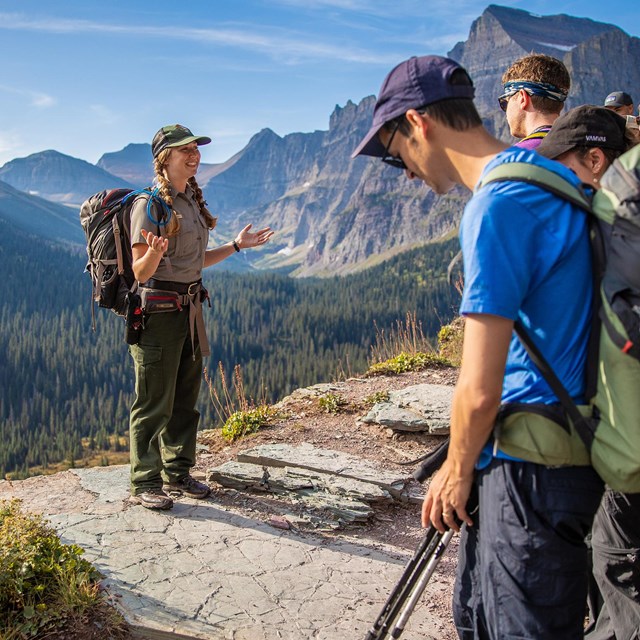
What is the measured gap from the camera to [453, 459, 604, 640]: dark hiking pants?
204 cm

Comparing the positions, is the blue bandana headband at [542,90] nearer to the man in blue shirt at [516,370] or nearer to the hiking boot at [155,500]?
the man in blue shirt at [516,370]

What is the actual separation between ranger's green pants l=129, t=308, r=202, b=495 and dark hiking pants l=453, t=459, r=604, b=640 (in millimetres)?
3617

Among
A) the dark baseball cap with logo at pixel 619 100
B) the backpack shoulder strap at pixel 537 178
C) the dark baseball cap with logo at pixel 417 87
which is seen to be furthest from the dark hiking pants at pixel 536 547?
the dark baseball cap with logo at pixel 619 100

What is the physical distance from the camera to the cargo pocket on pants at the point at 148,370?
5.21 metres

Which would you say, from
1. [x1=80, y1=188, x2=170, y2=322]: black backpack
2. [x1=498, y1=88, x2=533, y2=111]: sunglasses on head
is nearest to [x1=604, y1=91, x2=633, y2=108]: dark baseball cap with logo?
[x1=498, y1=88, x2=533, y2=111]: sunglasses on head

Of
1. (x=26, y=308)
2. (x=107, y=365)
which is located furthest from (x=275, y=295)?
(x=26, y=308)

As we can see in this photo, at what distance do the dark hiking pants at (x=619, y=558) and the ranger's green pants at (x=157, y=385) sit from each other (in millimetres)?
3494

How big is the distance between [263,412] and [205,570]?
12.7 ft

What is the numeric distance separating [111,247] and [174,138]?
1035mm

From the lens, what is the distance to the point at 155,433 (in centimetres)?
531

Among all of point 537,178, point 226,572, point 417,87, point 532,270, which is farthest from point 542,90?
point 226,572

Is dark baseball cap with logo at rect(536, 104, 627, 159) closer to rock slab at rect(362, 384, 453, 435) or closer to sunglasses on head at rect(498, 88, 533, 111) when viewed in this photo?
sunglasses on head at rect(498, 88, 533, 111)

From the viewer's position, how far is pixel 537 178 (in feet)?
6.61

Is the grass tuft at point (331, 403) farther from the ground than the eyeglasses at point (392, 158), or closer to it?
closer to it
